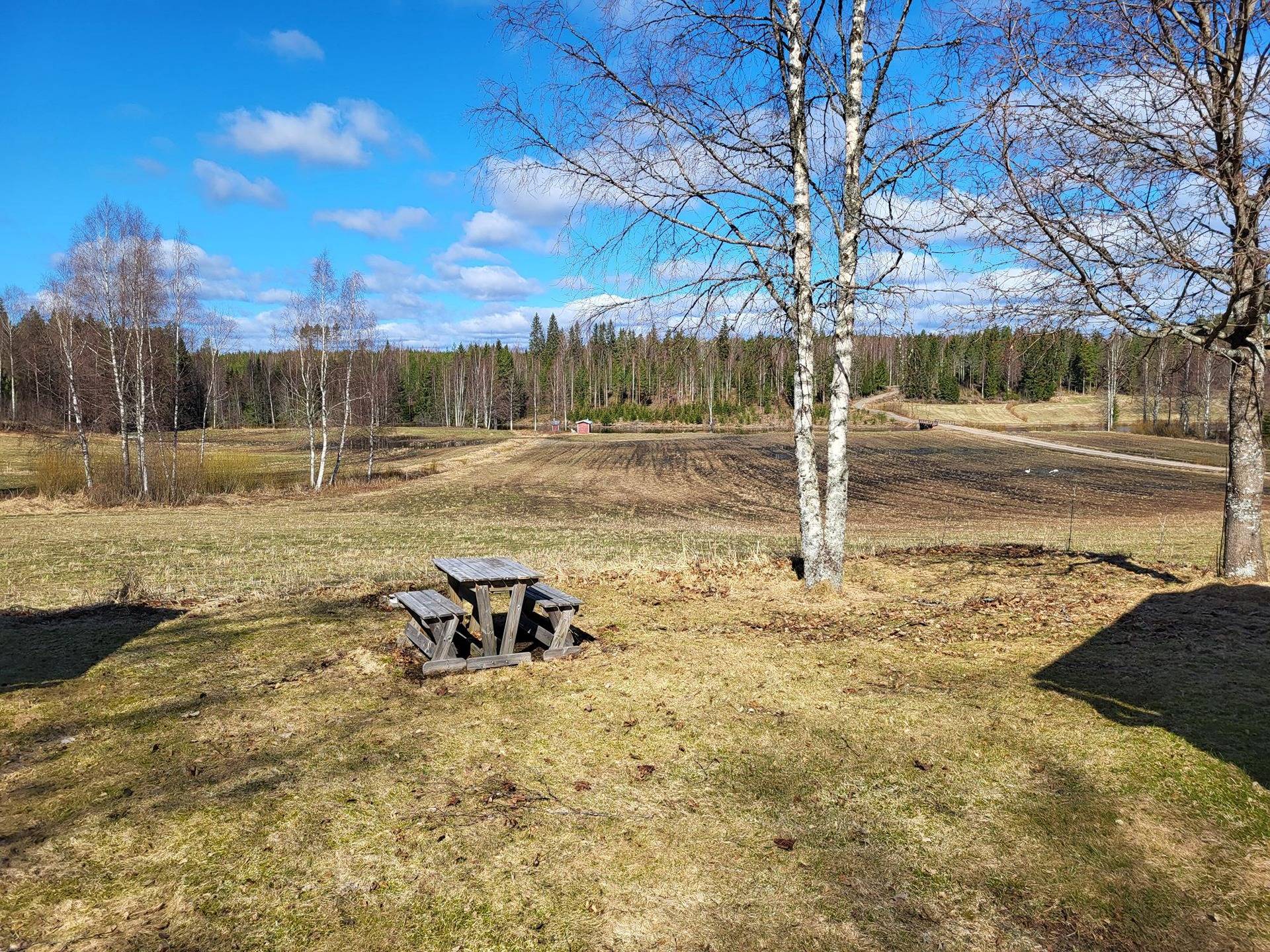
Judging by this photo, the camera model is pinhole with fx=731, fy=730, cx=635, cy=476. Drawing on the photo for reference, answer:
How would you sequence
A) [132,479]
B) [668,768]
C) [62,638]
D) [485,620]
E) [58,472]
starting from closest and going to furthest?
[668,768], [485,620], [62,638], [58,472], [132,479]

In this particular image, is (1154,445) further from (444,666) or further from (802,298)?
(444,666)

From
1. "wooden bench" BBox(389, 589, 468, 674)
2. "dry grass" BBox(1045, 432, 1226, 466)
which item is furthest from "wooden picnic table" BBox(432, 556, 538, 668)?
"dry grass" BBox(1045, 432, 1226, 466)

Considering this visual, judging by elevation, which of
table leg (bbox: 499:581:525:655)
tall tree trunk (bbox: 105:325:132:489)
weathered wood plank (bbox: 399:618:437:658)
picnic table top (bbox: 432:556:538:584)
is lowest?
weathered wood plank (bbox: 399:618:437:658)

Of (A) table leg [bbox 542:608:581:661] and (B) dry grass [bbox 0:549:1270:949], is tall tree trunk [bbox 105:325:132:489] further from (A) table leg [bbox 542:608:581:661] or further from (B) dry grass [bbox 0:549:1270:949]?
(A) table leg [bbox 542:608:581:661]

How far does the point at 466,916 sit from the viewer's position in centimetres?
368

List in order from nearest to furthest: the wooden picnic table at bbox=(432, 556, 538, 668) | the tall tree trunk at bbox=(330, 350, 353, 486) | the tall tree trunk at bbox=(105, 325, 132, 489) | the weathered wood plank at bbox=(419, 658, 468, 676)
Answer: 1. the weathered wood plank at bbox=(419, 658, 468, 676)
2. the wooden picnic table at bbox=(432, 556, 538, 668)
3. the tall tree trunk at bbox=(105, 325, 132, 489)
4. the tall tree trunk at bbox=(330, 350, 353, 486)

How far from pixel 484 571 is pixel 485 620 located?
2.07 ft

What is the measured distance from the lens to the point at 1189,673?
22.8ft

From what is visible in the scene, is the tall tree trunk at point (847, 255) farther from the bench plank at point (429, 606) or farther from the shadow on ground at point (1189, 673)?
the bench plank at point (429, 606)

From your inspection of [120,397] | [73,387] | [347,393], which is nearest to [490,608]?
[120,397]

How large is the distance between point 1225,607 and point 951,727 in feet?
19.3

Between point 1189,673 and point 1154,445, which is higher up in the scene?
point 1189,673

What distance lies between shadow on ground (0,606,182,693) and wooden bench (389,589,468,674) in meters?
3.13

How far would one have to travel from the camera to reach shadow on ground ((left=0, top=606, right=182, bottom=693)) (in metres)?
7.02
